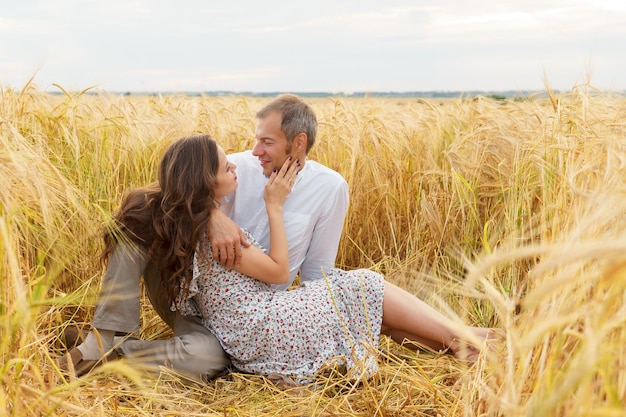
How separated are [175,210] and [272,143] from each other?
21.1 inches

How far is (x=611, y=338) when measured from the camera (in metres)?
1.03

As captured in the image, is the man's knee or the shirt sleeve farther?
the shirt sleeve

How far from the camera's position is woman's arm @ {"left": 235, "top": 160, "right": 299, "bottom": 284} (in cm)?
228

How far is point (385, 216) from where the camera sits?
3488mm

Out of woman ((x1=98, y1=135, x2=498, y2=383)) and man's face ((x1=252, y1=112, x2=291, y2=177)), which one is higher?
man's face ((x1=252, y1=112, x2=291, y2=177))

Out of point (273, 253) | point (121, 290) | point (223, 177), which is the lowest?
point (121, 290)

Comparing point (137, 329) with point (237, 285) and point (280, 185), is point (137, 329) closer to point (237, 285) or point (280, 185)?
point (237, 285)

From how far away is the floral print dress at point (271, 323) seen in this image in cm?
229

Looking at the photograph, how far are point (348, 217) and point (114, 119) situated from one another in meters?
1.23

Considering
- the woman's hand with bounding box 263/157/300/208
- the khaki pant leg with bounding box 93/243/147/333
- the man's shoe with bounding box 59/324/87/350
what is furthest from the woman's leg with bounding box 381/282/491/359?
the man's shoe with bounding box 59/324/87/350

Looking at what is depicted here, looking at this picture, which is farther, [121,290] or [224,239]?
[121,290]

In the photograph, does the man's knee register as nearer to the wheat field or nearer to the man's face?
the wheat field

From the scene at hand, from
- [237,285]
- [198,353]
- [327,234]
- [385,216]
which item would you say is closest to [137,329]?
[198,353]

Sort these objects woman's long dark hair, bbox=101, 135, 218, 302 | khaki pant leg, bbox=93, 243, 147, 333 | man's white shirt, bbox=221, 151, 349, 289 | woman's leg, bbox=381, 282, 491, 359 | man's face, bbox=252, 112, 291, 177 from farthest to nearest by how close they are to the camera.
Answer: man's white shirt, bbox=221, 151, 349, 289 < man's face, bbox=252, 112, 291, 177 < woman's leg, bbox=381, 282, 491, 359 < khaki pant leg, bbox=93, 243, 147, 333 < woman's long dark hair, bbox=101, 135, 218, 302
